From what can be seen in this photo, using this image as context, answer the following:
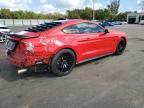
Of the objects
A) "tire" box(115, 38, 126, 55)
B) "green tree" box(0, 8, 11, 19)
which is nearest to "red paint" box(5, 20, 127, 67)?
"tire" box(115, 38, 126, 55)

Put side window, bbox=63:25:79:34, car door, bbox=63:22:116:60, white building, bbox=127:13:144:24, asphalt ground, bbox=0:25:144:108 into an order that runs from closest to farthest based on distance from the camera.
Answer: asphalt ground, bbox=0:25:144:108
side window, bbox=63:25:79:34
car door, bbox=63:22:116:60
white building, bbox=127:13:144:24

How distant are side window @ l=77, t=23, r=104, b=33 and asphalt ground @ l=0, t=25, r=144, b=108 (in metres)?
1.15

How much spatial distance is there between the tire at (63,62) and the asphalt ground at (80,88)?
0.17m

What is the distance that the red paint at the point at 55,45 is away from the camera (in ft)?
14.9

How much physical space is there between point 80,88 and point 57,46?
4.37ft

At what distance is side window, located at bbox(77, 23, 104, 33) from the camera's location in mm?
5674

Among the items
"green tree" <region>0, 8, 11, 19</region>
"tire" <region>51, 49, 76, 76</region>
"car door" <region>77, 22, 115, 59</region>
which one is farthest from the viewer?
"green tree" <region>0, 8, 11, 19</region>

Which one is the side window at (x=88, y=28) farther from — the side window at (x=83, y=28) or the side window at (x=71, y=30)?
the side window at (x=71, y=30)

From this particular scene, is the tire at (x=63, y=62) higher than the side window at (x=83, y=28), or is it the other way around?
the side window at (x=83, y=28)

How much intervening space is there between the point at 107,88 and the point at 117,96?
43 centimetres

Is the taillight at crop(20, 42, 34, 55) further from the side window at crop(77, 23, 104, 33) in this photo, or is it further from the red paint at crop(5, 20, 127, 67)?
the side window at crop(77, 23, 104, 33)

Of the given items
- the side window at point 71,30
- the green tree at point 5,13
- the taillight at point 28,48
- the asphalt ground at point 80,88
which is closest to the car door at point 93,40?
the side window at point 71,30

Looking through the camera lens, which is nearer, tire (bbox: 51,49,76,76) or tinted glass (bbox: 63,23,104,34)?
tire (bbox: 51,49,76,76)

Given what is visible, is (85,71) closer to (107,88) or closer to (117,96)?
(107,88)
